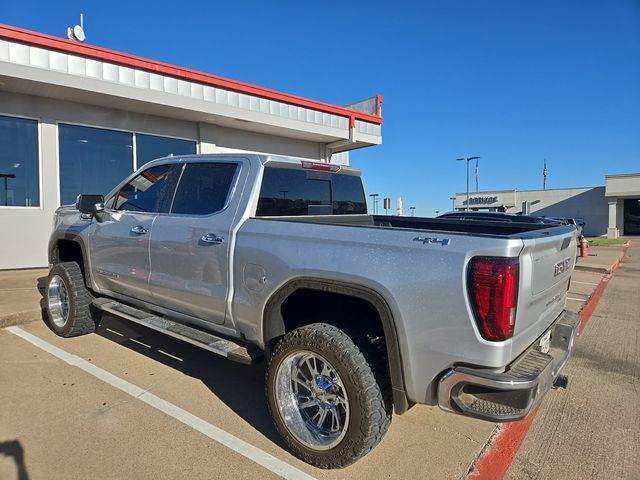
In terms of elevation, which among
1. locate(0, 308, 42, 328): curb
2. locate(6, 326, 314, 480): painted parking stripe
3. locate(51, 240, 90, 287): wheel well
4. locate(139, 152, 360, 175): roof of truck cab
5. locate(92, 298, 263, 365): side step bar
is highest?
locate(139, 152, 360, 175): roof of truck cab

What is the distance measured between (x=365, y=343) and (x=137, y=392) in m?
2.20

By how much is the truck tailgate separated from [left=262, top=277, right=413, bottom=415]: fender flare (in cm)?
61

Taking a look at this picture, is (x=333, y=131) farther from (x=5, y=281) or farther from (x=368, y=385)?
(x=368, y=385)

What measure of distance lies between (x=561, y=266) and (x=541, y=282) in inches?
19.1

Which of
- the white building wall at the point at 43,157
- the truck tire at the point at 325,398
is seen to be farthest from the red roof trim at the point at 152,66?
the truck tire at the point at 325,398

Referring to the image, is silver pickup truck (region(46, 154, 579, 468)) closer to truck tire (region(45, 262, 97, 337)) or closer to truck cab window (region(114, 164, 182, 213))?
truck cab window (region(114, 164, 182, 213))

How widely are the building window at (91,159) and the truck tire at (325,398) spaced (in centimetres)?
878

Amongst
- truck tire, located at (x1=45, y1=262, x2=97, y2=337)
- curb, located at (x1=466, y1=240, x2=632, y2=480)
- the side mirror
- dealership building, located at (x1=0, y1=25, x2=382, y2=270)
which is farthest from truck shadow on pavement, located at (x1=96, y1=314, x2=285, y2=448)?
dealership building, located at (x1=0, y1=25, x2=382, y2=270)

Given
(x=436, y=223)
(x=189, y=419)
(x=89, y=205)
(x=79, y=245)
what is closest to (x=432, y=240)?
(x=436, y=223)

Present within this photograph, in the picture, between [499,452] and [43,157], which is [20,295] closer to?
[43,157]

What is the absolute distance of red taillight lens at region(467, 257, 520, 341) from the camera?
6.74 ft

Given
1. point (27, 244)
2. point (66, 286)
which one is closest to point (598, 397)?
point (66, 286)

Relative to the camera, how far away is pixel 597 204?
1866 inches

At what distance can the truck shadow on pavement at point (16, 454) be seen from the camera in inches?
99.5
